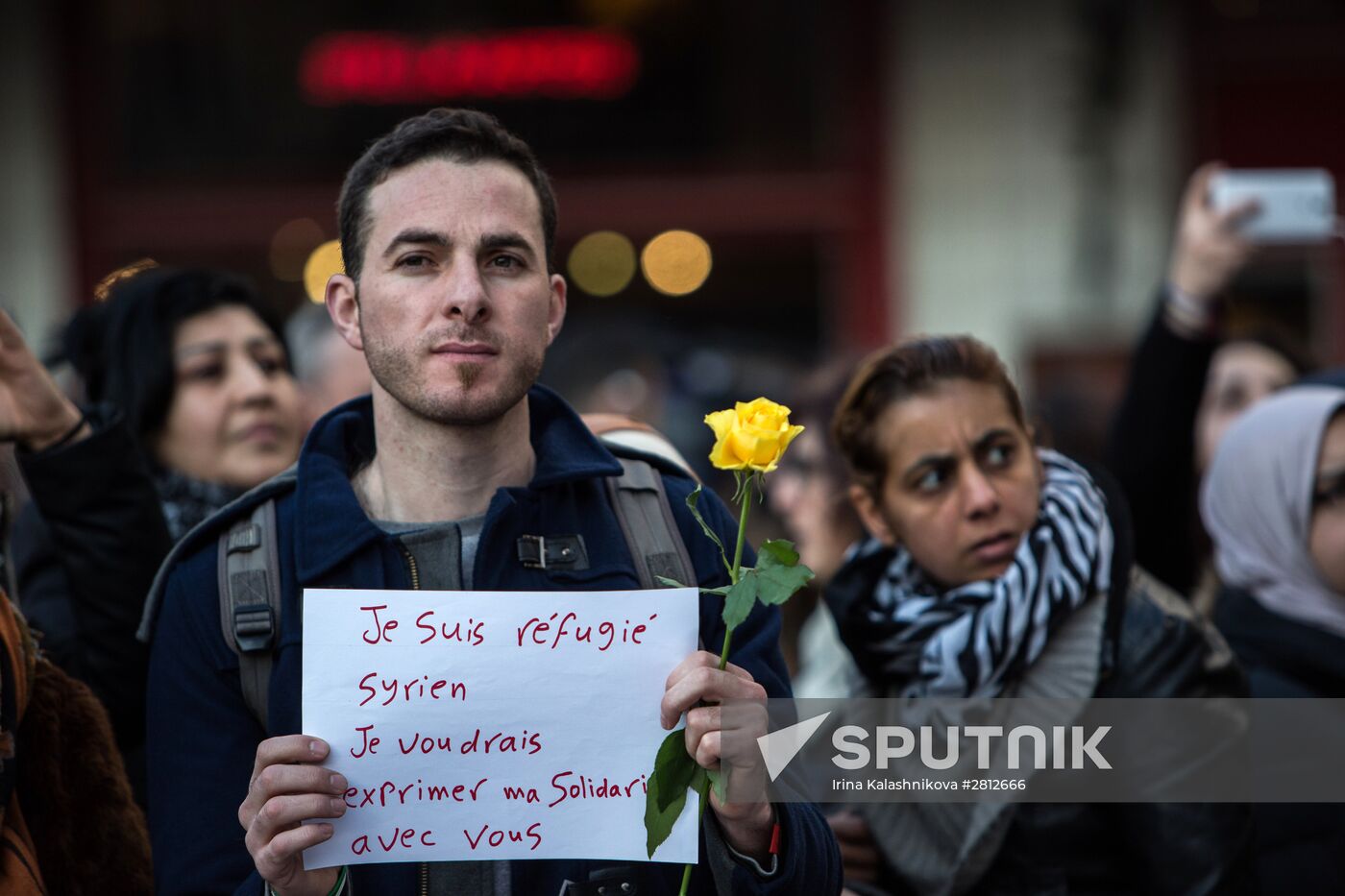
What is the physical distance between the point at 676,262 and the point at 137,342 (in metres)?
4.96

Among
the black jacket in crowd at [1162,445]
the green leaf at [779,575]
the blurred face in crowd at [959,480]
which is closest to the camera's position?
the green leaf at [779,575]

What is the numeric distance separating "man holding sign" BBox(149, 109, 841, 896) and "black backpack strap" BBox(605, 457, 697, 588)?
18 millimetres

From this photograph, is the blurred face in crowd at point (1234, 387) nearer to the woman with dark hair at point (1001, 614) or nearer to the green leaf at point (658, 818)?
the woman with dark hair at point (1001, 614)

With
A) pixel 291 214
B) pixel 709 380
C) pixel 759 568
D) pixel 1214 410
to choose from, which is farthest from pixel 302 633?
pixel 291 214


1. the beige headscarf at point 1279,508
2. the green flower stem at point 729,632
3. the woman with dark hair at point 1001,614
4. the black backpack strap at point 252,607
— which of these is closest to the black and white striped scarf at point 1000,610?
the woman with dark hair at point 1001,614

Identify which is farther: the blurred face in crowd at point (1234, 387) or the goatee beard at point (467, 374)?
Answer: the blurred face in crowd at point (1234, 387)

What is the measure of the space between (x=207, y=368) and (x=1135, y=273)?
522 cm

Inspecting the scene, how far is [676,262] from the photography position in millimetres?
A: 8008

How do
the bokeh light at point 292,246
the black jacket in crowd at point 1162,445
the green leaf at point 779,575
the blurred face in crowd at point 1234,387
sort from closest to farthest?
the green leaf at point 779,575 → the black jacket in crowd at point 1162,445 → the blurred face in crowd at point 1234,387 → the bokeh light at point 292,246

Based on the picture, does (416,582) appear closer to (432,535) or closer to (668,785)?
(432,535)

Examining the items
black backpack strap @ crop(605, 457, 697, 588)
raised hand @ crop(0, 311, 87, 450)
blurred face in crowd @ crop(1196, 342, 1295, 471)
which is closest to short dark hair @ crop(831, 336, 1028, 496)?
black backpack strap @ crop(605, 457, 697, 588)

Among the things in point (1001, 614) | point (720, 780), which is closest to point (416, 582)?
point (720, 780)

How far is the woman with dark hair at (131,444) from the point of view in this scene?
8.26 feet

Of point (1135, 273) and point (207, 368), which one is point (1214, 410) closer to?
point (207, 368)
